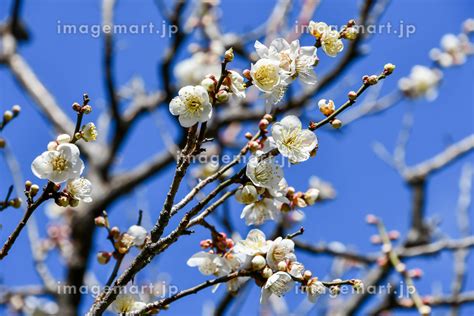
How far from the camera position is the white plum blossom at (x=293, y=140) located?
4.61ft

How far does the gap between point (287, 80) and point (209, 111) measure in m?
0.22

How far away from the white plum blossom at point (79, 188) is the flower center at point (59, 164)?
42 mm

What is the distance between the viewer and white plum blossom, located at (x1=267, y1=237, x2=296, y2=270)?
4.57ft

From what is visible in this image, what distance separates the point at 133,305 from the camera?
4.88 feet

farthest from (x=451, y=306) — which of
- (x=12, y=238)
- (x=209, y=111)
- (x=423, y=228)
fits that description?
(x=12, y=238)

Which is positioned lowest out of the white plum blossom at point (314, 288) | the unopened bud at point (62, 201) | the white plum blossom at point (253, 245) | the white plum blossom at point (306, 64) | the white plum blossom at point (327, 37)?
the white plum blossom at point (314, 288)

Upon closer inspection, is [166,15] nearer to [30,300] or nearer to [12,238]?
[30,300]

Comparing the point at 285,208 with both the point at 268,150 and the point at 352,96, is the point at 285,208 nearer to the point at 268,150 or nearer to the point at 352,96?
the point at 268,150

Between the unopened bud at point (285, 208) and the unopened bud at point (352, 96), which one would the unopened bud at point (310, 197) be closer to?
the unopened bud at point (285, 208)

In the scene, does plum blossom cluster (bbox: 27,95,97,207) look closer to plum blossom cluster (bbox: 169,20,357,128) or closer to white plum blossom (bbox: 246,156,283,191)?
plum blossom cluster (bbox: 169,20,357,128)

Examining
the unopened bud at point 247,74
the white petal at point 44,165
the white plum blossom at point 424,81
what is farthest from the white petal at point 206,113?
the white plum blossom at point 424,81

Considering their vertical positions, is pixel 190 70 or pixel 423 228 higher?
pixel 190 70

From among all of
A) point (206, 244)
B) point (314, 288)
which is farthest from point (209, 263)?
point (314, 288)

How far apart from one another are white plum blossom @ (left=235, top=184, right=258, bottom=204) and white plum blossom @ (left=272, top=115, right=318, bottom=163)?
13cm
